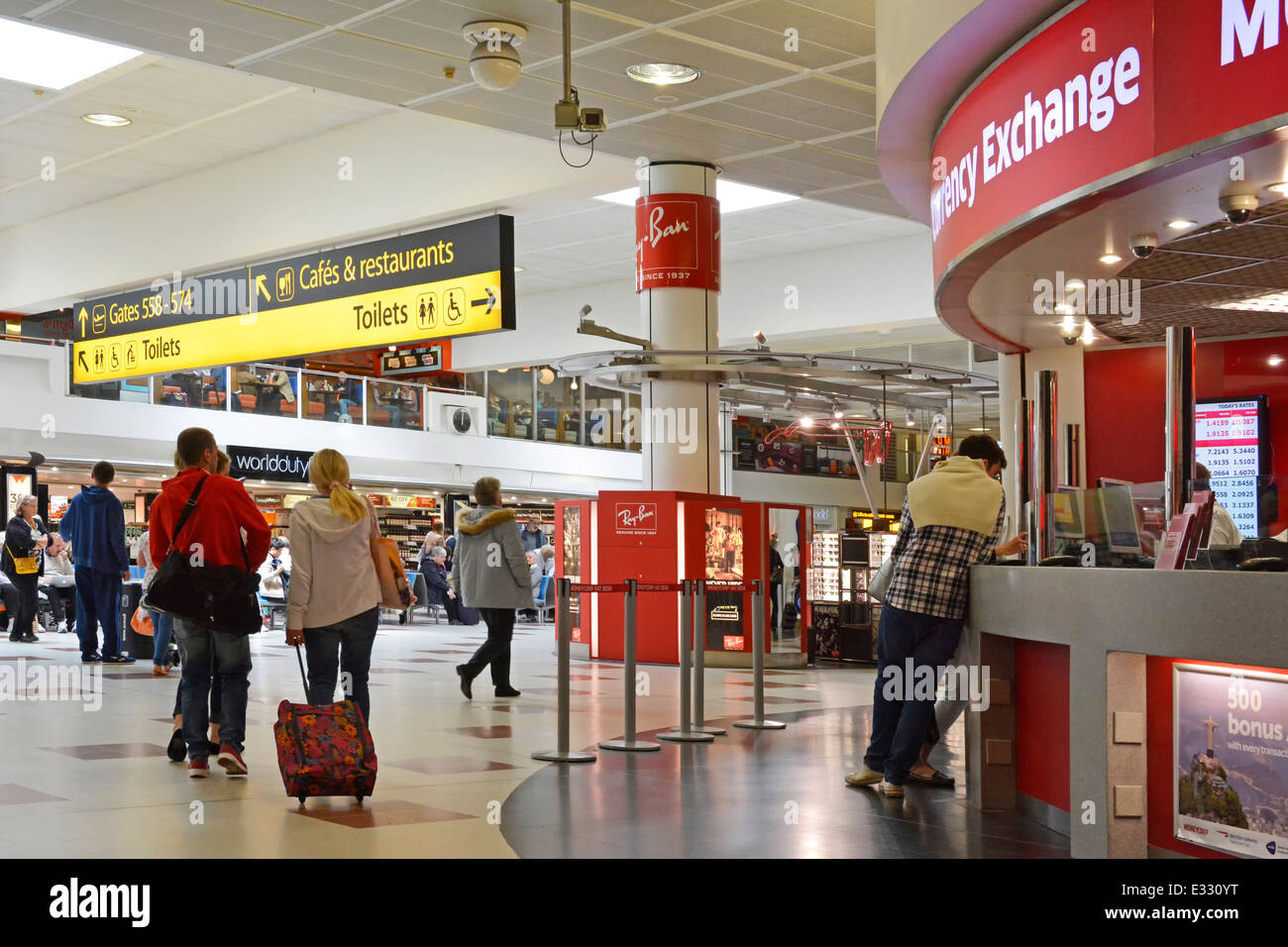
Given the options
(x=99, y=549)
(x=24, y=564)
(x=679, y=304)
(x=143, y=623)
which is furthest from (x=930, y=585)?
(x=24, y=564)

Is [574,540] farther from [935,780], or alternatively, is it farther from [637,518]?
[935,780]

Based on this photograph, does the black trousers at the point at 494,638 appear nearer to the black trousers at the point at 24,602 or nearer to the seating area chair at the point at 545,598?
the black trousers at the point at 24,602

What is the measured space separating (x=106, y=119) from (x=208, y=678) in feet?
26.8

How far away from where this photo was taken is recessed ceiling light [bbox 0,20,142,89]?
10.2m

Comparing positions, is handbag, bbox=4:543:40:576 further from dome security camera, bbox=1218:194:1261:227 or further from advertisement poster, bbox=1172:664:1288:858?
advertisement poster, bbox=1172:664:1288:858

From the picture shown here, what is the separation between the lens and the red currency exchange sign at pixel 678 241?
11.8m

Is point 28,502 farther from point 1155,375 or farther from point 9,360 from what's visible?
point 1155,375

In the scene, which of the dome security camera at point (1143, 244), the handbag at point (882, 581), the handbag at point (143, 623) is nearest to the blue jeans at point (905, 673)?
the handbag at point (882, 581)

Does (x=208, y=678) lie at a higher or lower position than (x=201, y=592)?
lower

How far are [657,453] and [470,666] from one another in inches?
147

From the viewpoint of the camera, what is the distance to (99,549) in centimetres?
1101

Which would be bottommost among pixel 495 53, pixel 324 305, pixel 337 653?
pixel 337 653

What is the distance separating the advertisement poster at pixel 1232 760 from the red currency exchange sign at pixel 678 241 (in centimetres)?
838
